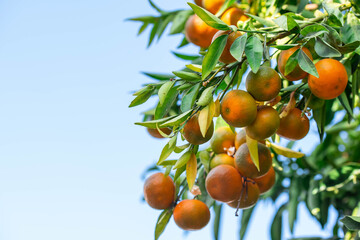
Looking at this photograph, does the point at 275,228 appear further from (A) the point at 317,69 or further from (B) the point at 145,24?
(A) the point at 317,69

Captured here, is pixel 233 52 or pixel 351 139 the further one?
pixel 351 139

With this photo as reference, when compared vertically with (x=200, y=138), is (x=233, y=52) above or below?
above

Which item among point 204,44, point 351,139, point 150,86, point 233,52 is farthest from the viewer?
point 351,139

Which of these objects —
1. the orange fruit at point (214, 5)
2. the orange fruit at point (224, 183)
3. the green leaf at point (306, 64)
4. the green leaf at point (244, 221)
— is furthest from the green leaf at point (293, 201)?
the green leaf at point (306, 64)

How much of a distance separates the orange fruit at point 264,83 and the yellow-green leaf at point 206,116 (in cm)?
10

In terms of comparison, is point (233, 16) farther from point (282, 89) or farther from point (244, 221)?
point (244, 221)

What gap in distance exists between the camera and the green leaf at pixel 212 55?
996mm

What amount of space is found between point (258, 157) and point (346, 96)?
1.48ft

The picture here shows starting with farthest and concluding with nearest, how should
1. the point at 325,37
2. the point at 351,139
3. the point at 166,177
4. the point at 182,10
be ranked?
the point at 351,139
the point at 182,10
the point at 166,177
the point at 325,37

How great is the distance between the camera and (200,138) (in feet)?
3.36

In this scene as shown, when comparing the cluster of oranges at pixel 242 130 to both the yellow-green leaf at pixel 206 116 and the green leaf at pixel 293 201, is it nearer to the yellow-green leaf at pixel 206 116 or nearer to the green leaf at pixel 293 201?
the yellow-green leaf at pixel 206 116

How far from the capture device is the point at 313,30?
3.47 feet

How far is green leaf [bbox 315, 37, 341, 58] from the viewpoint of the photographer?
1.02m

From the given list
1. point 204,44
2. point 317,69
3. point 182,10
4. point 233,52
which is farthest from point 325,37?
point 182,10
